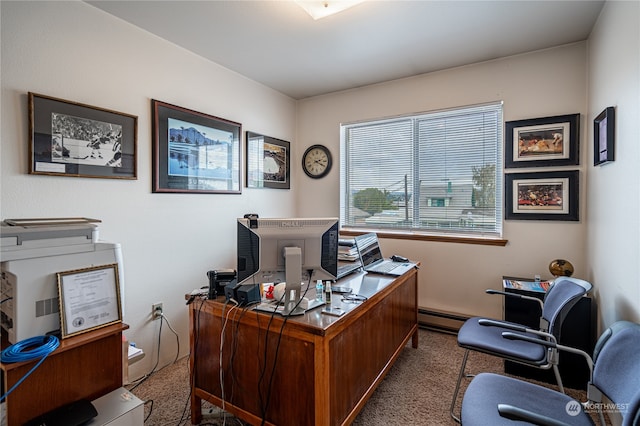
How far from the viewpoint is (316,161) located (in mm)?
3852

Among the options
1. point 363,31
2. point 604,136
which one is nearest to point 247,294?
point 363,31

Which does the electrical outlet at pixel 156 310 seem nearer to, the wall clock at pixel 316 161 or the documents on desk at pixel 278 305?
the documents on desk at pixel 278 305

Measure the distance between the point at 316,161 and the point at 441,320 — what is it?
227 centimetres

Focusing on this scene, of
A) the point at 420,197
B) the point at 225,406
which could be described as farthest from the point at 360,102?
the point at 225,406

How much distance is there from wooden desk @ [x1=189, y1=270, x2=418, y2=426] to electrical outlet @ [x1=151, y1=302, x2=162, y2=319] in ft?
2.68

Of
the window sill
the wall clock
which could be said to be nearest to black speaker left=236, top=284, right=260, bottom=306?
the window sill

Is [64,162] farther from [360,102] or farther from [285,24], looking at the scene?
[360,102]

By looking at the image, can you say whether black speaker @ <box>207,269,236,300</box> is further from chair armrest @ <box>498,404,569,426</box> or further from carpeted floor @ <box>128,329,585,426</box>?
chair armrest @ <box>498,404,569,426</box>

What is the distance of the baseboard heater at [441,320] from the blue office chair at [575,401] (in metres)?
1.53

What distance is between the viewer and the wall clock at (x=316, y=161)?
377 cm

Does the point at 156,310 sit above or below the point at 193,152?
below

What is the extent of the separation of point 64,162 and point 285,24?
5.73 feet

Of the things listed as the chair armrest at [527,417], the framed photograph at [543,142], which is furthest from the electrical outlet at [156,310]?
the framed photograph at [543,142]

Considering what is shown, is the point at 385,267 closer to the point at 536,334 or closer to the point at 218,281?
the point at 536,334
